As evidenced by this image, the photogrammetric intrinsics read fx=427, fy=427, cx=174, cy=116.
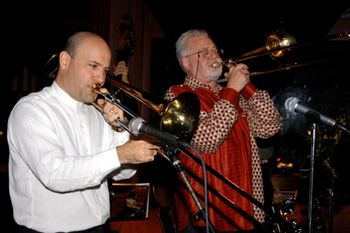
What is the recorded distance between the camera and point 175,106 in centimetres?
238

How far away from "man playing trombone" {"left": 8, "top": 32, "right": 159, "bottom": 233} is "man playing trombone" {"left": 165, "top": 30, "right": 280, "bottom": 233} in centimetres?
51

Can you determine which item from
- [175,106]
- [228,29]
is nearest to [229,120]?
[175,106]

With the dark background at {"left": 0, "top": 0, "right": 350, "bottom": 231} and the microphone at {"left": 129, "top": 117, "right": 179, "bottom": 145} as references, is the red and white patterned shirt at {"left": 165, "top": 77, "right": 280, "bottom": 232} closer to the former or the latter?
the microphone at {"left": 129, "top": 117, "right": 179, "bottom": 145}

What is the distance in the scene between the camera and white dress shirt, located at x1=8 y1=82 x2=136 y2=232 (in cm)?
208

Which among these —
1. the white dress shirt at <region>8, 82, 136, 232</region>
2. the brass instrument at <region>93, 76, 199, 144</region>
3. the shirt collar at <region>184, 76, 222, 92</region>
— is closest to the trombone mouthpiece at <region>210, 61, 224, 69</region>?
the shirt collar at <region>184, 76, 222, 92</region>

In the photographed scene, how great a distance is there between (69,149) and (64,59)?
1.87 feet

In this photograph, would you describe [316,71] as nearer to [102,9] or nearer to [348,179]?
[348,179]

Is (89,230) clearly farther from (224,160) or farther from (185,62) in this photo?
(185,62)

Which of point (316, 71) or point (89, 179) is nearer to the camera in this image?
point (89, 179)

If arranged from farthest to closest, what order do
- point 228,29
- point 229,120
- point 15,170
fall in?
point 228,29, point 229,120, point 15,170

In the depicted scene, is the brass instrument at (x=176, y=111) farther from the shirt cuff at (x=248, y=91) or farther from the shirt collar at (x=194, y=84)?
the shirt cuff at (x=248, y=91)

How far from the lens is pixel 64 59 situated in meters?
2.60

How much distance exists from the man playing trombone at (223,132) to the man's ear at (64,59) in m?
0.73

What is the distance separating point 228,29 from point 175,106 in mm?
3358
